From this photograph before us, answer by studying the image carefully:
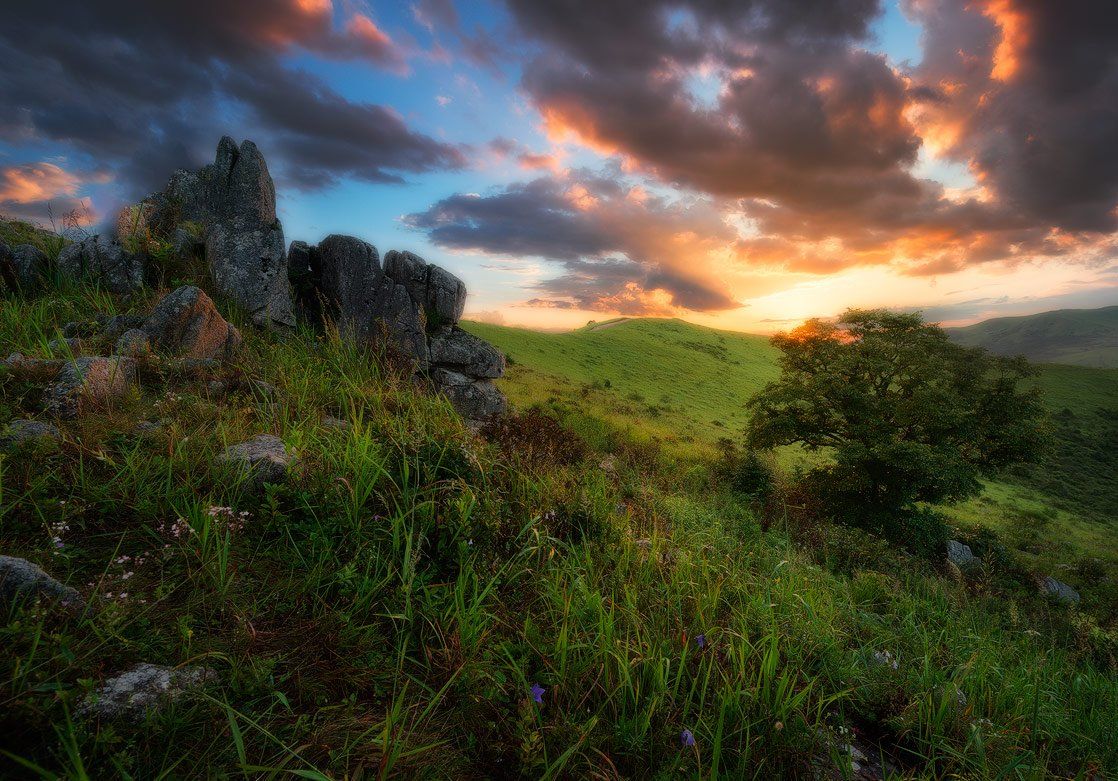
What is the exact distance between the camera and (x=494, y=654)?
10.6 ft

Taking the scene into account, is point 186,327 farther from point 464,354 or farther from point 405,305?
point 464,354

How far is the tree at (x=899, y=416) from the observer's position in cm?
2236

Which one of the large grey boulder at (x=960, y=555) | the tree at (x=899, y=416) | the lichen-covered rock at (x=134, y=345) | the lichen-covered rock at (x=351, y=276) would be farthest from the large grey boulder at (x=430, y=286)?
the large grey boulder at (x=960, y=555)

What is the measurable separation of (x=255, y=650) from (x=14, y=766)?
103cm

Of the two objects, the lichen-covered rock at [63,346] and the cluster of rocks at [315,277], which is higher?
the cluster of rocks at [315,277]

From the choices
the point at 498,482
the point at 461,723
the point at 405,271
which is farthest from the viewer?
the point at 405,271

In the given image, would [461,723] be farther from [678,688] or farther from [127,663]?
[127,663]

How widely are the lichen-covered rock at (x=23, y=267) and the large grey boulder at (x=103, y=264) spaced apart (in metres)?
0.34

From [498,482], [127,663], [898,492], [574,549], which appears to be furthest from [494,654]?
[898,492]

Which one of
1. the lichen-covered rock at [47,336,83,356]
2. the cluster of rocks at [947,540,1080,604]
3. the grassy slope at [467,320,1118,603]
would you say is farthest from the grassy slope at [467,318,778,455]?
the lichen-covered rock at [47,336,83,356]

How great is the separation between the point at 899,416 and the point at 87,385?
2905 cm

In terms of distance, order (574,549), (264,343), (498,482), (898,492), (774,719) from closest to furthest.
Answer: (774,719), (574,549), (498,482), (264,343), (898,492)

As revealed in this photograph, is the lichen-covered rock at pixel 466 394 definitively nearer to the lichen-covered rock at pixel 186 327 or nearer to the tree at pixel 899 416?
the lichen-covered rock at pixel 186 327

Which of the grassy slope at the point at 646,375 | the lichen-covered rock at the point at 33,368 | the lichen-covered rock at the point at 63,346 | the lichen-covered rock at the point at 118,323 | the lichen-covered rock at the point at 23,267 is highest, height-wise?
the lichen-covered rock at the point at 23,267
